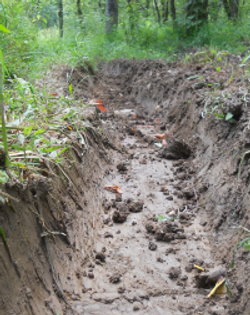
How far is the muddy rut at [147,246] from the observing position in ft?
7.94

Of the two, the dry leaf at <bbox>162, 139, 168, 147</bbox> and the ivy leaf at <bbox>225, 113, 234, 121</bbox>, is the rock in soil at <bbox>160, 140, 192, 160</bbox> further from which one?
the ivy leaf at <bbox>225, 113, 234, 121</bbox>

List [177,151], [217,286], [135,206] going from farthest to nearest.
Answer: [177,151] < [135,206] < [217,286]

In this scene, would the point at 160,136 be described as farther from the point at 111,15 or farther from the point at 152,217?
the point at 111,15

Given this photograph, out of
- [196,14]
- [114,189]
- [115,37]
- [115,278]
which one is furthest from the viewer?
[115,37]

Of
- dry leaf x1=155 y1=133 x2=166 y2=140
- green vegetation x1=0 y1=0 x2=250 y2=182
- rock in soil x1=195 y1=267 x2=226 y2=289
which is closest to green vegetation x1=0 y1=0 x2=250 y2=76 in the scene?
green vegetation x1=0 y1=0 x2=250 y2=182

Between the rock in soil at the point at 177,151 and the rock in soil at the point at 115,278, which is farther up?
the rock in soil at the point at 177,151

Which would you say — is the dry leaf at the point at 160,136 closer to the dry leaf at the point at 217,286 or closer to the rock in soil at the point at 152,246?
the rock in soil at the point at 152,246

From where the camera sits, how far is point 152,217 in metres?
3.40

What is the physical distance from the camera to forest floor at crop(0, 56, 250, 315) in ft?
7.45

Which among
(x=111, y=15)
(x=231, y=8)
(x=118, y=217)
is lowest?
(x=118, y=217)

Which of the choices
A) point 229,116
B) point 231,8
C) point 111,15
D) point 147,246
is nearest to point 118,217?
point 147,246

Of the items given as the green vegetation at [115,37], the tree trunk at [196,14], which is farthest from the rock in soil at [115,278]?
the tree trunk at [196,14]

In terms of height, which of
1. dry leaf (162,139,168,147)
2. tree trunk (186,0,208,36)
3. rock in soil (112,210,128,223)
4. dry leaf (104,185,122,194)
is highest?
tree trunk (186,0,208,36)

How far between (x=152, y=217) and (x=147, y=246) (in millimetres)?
432
